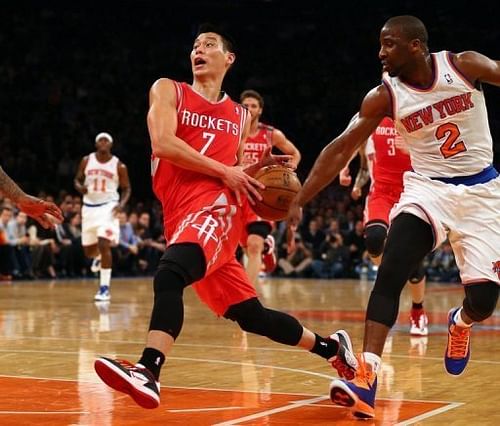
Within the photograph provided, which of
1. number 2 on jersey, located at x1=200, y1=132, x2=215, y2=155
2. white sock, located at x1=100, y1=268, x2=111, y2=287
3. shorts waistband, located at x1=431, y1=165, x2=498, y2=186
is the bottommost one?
white sock, located at x1=100, y1=268, x2=111, y2=287

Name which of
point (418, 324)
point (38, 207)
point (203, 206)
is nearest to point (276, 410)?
point (203, 206)

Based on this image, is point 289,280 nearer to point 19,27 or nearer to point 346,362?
point 19,27

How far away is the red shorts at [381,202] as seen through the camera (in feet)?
31.4

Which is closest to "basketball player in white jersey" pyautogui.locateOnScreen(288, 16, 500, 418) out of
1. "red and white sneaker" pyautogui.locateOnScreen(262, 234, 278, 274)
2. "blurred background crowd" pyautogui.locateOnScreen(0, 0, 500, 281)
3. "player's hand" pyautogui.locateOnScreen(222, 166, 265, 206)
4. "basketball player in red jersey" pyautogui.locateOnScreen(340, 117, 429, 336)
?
"player's hand" pyautogui.locateOnScreen(222, 166, 265, 206)

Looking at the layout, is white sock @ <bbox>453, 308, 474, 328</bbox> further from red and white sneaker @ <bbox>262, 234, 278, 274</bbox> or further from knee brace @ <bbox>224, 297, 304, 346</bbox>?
red and white sneaker @ <bbox>262, 234, 278, 274</bbox>

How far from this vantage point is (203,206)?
5566mm

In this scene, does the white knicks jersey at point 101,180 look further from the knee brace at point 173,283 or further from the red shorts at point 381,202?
the knee brace at point 173,283

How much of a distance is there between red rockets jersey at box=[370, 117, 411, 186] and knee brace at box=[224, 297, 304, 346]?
393 cm

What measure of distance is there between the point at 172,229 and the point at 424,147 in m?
1.52

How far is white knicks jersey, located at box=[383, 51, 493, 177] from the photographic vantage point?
5699mm

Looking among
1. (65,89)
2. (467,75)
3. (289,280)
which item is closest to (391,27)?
(467,75)

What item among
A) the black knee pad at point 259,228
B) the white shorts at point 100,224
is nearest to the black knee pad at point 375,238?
the black knee pad at point 259,228

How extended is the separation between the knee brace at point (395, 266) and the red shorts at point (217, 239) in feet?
2.54

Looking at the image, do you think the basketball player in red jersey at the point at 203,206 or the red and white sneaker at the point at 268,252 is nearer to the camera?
the basketball player in red jersey at the point at 203,206
